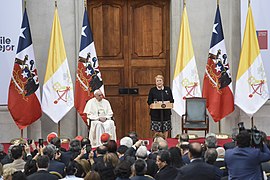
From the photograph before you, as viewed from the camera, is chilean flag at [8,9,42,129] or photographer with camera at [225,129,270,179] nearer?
photographer with camera at [225,129,270,179]

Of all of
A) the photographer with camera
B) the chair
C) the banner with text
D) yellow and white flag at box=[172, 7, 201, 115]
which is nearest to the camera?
the photographer with camera

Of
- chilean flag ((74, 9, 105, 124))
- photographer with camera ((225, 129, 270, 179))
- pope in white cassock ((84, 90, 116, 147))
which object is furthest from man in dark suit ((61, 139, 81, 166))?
chilean flag ((74, 9, 105, 124))

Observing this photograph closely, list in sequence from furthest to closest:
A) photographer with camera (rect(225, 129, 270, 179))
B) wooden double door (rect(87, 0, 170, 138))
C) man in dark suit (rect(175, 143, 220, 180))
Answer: wooden double door (rect(87, 0, 170, 138)) → photographer with camera (rect(225, 129, 270, 179)) → man in dark suit (rect(175, 143, 220, 180))

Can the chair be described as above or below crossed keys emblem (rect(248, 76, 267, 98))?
below

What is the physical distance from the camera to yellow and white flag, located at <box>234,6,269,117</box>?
1642cm

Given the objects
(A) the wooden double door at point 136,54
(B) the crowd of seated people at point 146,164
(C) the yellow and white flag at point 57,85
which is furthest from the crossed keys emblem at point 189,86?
(B) the crowd of seated people at point 146,164

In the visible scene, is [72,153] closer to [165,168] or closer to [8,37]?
[165,168]

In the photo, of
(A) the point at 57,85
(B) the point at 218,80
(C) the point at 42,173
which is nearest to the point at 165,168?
(C) the point at 42,173

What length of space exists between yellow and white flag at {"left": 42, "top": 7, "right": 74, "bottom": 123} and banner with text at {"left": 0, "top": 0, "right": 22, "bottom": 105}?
0.84m

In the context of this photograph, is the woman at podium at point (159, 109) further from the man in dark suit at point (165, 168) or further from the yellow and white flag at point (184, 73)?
the man in dark suit at point (165, 168)

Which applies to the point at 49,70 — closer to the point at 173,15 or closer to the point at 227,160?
the point at 173,15

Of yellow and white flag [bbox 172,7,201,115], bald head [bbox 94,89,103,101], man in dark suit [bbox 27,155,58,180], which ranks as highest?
yellow and white flag [bbox 172,7,201,115]

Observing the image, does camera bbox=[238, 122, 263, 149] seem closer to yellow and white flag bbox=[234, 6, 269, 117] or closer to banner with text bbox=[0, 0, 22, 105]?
yellow and white flag bbox=[234, 6, 269, 117]

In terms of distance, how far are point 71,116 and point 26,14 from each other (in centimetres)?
268
